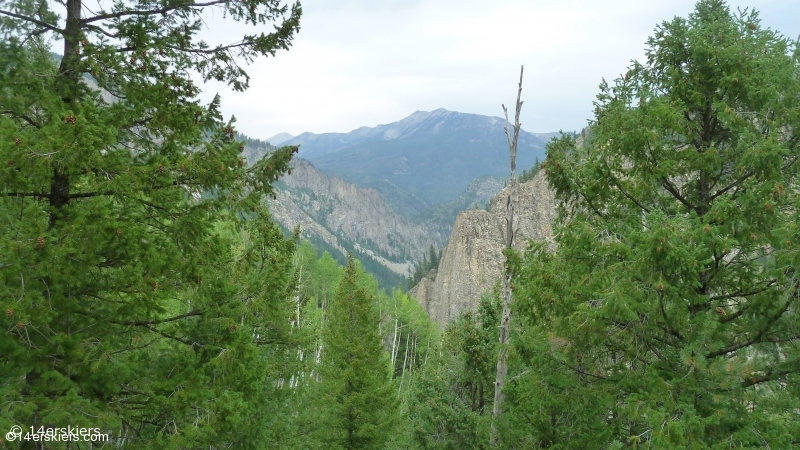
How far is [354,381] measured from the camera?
14250 mm

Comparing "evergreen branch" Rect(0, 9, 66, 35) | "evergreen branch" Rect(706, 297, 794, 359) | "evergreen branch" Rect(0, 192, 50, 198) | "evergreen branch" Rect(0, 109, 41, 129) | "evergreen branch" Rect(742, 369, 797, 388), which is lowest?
"evergreen branch" Rect(742, 369, 797, 388)

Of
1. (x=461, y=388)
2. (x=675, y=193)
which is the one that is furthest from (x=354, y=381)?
(x=675, y=193)

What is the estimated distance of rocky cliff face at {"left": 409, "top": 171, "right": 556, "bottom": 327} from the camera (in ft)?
197

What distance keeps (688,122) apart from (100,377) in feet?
24.4

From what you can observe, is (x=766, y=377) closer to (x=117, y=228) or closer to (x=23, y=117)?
(x=117, y=228)

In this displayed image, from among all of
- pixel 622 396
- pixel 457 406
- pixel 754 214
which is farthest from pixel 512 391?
pixel 754 214

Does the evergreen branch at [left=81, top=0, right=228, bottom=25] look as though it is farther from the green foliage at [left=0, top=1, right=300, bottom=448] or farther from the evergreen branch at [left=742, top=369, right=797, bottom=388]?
the evergreen branch at [left=742, top=369, right=797, bottom=388]

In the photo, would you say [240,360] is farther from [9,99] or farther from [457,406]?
[457,406]

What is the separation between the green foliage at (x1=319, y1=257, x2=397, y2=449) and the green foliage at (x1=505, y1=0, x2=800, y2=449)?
7904mm

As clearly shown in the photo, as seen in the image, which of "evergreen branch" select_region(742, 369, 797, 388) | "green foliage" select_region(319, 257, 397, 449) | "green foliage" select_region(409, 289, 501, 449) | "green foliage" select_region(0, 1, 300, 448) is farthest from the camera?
"green foliage" select_region(319, 257, 397, 449)

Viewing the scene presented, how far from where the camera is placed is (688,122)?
620 cm

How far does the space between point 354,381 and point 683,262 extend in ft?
37.0

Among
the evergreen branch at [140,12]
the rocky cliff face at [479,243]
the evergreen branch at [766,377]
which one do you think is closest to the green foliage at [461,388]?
the evergreen branch at [766,377]

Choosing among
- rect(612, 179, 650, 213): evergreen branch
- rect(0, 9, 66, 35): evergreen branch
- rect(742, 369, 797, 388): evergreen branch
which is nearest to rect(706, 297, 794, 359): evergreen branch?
rect(742, 369, 797, 388): evergreen branch
